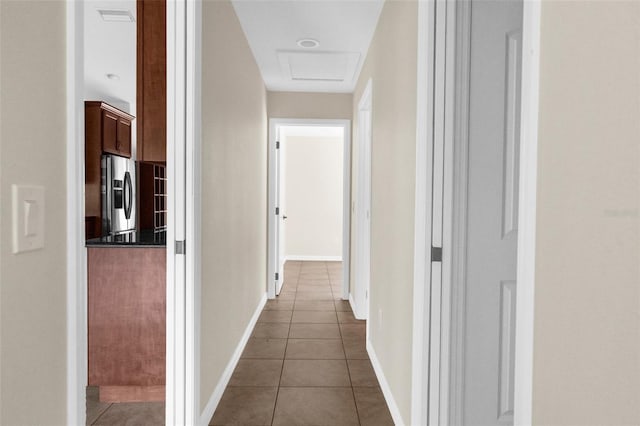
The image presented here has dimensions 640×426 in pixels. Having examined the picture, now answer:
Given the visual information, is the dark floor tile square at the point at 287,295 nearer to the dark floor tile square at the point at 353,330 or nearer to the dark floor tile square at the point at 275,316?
the dark floor tile square at the point at 275,316

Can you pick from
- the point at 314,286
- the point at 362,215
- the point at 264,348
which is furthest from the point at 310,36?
the point at 314,286

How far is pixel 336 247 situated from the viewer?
829 cm

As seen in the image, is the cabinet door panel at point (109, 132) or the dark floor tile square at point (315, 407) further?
the cabinet door panel at point (109, 132)

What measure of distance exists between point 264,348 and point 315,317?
3.17 feet

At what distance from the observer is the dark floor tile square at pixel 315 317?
4090 mm

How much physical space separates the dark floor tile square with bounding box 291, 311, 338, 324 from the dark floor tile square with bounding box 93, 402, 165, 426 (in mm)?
1770

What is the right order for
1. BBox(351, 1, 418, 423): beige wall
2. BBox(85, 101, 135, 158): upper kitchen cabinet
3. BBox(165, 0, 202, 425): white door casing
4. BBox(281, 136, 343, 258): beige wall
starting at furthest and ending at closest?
1. BBox(281, 136, 343, 258): beige wall
2. BBox(85, 101, 135, 158): upper kitchen cabinet
3. BBox(351, 1, 418, 423): beige wall
4. BBox(165, 0, 202, 425): white door casing

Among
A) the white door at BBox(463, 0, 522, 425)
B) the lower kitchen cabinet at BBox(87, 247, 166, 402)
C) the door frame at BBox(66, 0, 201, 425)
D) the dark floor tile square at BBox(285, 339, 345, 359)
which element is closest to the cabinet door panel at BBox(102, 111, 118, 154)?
the lower kitchen cabinet at BBox(87, 247, 166, 402)

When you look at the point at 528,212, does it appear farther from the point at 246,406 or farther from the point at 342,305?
the point at 342,305

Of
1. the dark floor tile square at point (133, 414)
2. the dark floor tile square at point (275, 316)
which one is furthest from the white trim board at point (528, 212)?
the dark floor tile square at point (275, 316)

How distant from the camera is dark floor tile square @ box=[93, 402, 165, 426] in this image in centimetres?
228

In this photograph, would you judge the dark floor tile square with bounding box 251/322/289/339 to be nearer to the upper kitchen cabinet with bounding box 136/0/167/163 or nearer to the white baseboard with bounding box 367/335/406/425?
the white baseboard with bounding box 367/335/406/425

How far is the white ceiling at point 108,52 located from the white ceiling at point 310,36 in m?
0.96

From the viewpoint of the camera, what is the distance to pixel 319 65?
3.98m
